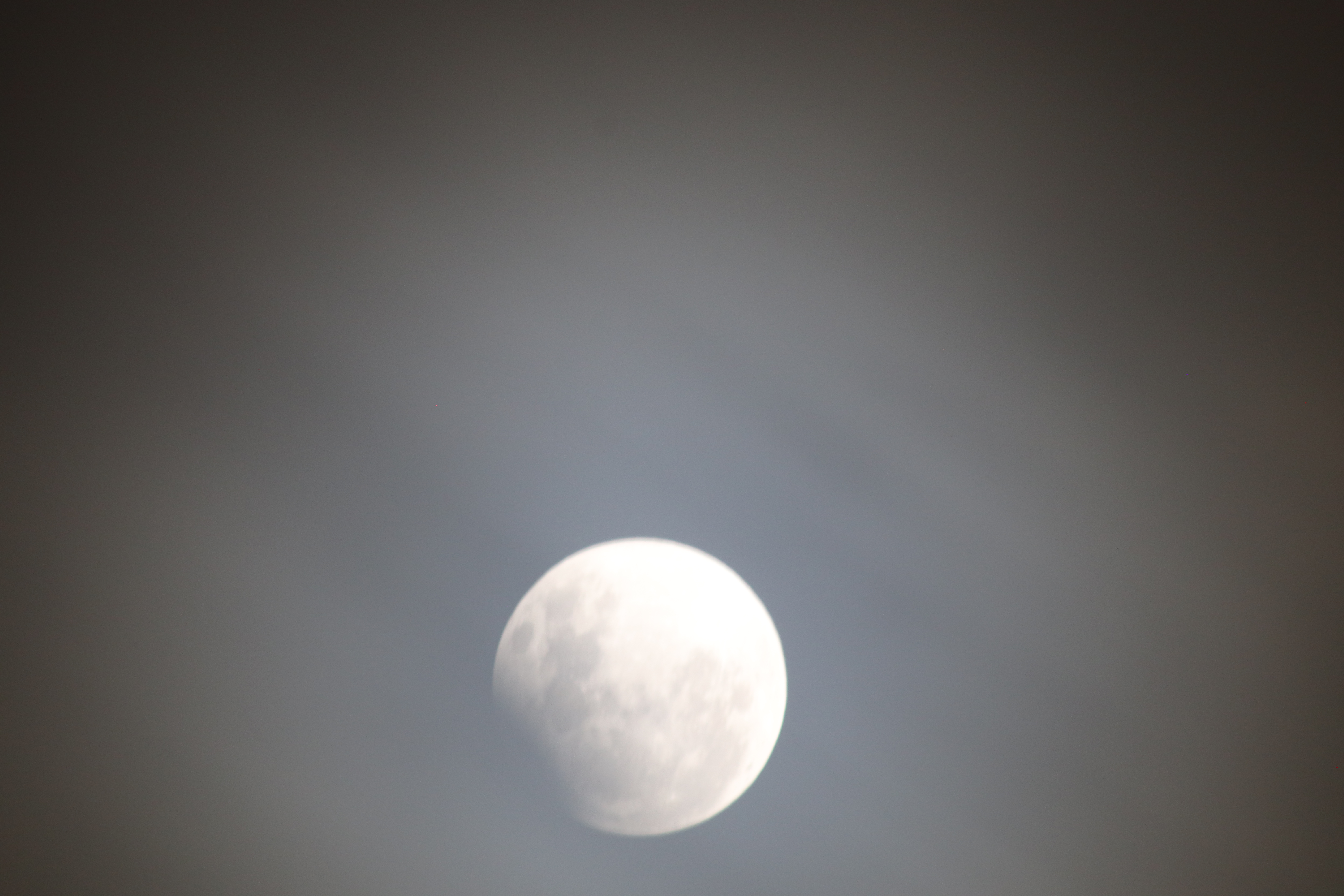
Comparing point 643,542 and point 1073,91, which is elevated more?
point 1073,91

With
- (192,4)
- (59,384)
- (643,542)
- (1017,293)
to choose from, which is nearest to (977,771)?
(643,542)

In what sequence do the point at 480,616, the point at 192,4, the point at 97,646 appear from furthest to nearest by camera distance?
the point at 480,616, the point at 97,646, the point at 192,4

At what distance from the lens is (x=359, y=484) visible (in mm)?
2365

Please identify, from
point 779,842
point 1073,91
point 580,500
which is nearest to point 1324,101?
point 1073,91

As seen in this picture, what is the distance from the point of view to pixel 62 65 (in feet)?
6.96

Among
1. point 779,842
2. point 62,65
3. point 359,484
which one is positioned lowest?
point 779,842

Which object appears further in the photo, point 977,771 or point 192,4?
point 977,771

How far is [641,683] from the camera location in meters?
2.19

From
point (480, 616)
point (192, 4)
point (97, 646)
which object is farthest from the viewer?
point (480, 616)

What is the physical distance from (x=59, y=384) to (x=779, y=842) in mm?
2883

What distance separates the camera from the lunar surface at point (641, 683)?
2193mm

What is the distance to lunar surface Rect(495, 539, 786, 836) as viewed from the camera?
2.19m

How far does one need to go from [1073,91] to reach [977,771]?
7.63 ft

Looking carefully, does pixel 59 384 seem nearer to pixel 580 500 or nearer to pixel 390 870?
pixel 580 500
